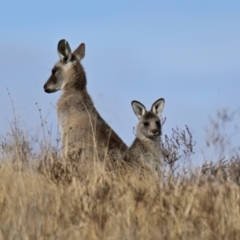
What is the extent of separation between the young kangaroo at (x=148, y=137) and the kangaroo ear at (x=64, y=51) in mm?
1358

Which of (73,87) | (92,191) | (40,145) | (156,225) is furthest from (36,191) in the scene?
(73,87)

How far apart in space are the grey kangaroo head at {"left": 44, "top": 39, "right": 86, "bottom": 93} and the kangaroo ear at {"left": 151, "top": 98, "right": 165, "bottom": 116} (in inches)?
46.9

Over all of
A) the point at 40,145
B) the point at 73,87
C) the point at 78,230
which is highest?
the point at 73,87

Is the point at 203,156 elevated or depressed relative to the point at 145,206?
elevated


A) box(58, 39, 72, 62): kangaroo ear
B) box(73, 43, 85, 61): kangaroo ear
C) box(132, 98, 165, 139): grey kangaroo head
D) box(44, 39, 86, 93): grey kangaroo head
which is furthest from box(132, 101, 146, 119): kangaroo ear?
box(58, 39, 72, 62): kangaroo ear

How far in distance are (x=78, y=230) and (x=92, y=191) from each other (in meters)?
0.96

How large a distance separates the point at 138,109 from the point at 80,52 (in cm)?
134

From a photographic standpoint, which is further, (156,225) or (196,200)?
(196,200)

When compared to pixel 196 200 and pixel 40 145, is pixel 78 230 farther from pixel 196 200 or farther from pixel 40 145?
pixel 40 145

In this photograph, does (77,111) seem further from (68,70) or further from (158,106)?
(158,106)

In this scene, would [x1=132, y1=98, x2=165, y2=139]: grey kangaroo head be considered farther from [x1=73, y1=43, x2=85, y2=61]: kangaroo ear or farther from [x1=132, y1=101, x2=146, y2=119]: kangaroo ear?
[x1=73, y1=43, x2=85, y2=61]: kangaroo ear

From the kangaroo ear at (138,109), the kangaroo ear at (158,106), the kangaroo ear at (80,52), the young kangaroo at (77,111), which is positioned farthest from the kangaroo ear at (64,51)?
the kangaroo ear at (158,106)

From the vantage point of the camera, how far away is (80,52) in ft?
40.7

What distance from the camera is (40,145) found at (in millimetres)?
8297
